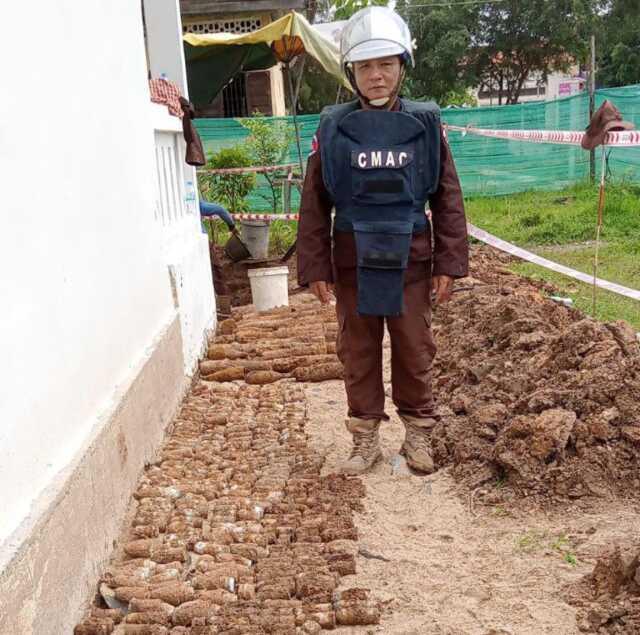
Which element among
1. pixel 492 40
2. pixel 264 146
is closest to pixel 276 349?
pixel 264 146

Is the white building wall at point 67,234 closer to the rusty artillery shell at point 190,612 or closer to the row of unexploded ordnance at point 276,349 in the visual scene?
the rusty artillery shell at point 190,612

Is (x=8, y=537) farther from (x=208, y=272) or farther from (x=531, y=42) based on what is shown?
(x=531, y=42)

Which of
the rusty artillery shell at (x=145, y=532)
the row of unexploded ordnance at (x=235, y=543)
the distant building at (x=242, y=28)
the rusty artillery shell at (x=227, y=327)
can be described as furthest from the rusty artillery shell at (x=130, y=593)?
the distant building at (x=242, y=28)

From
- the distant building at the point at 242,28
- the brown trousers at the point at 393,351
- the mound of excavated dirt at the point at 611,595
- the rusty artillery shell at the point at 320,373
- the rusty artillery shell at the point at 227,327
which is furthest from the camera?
the distant building at the point at 242,28

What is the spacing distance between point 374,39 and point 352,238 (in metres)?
0.89

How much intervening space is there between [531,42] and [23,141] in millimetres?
34195

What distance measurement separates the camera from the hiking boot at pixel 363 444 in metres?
4.27

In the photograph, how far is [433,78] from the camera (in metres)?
34.7

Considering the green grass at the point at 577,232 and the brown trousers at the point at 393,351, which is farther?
the green grass at the point at 577,232

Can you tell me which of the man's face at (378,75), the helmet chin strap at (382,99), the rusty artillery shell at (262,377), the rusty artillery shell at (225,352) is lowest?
the rusty artillery shell at (262,377)

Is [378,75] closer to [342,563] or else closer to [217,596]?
[342,563]

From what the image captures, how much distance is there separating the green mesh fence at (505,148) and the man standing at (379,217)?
1126 cm

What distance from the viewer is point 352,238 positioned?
13.2 ft

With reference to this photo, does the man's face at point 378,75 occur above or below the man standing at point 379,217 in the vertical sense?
above
